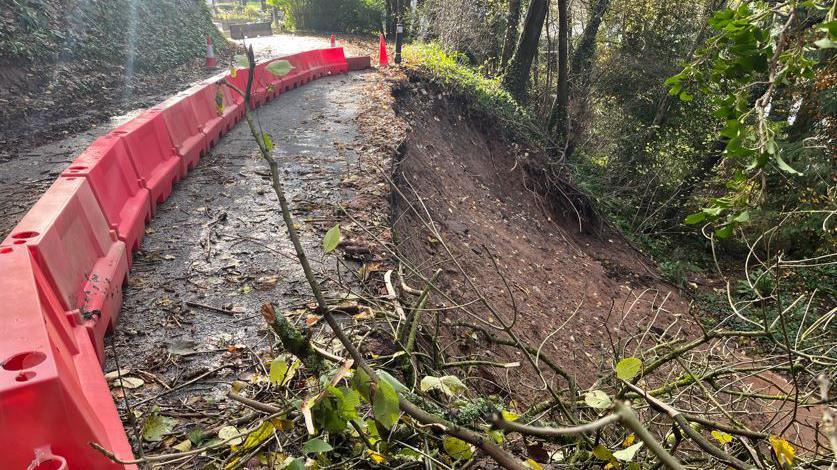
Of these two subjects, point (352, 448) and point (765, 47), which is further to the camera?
point (352, 448)

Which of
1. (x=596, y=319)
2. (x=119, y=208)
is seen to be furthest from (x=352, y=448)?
(x=596, y=319)

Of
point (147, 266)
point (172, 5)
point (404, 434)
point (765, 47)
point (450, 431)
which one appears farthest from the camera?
point (172, 5)

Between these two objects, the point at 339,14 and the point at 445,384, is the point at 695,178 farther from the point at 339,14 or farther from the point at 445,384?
the point at 339,14

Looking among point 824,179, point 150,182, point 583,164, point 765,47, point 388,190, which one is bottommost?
point 583,164

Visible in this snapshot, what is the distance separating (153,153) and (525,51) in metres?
11.6

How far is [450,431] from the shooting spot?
6.73 feet

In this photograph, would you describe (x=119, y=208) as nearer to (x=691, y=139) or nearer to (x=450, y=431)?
(x=450, y=431)

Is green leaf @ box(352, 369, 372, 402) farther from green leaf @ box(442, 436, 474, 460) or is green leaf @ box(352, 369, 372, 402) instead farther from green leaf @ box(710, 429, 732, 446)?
green leaf @ box(710, 429, 732, 446)

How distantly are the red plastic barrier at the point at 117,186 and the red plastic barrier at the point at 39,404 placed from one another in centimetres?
176

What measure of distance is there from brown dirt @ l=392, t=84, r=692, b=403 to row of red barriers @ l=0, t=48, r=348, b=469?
2.38m

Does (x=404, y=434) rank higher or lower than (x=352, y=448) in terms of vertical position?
higher

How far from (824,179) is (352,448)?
40.6 ft

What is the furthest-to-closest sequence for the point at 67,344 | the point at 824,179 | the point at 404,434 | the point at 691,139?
the point at 691,139 → the point at 824,179 → the point at 67,344 → the point at 404,434

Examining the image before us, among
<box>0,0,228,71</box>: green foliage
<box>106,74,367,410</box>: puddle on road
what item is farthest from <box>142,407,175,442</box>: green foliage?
<box>0,0,228,71</box>: green foliage
